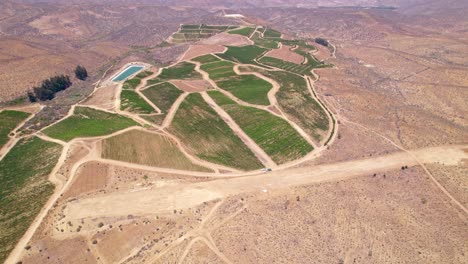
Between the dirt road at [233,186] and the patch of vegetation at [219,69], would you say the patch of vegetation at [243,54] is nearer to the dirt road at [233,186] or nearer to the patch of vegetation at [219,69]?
the patch of vegetation at [219,69]

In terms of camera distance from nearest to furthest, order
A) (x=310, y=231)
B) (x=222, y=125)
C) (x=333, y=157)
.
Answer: (x=310, y=231), (x=333, y=157), (x=222, y=125)

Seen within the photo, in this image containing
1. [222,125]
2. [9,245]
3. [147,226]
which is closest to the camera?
[9,245]

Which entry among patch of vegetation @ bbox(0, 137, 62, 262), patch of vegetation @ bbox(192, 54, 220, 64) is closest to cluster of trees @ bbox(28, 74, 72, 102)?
patch of vegetation @ bbox(0, 137, 62, 262)

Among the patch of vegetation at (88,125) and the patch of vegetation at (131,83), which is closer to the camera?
the patch of vegetation at (88,125)

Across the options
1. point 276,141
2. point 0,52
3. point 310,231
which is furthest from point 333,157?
point 0,52

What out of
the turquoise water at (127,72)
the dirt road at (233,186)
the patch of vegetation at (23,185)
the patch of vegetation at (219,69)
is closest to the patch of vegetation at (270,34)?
the patch of vegetation at (219,69)

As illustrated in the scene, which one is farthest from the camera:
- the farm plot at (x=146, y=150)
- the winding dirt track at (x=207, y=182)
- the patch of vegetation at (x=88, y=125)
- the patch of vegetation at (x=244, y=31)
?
the patch of vegetation at (x=244, y=31)

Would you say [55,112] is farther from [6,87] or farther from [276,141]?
[276,141]
